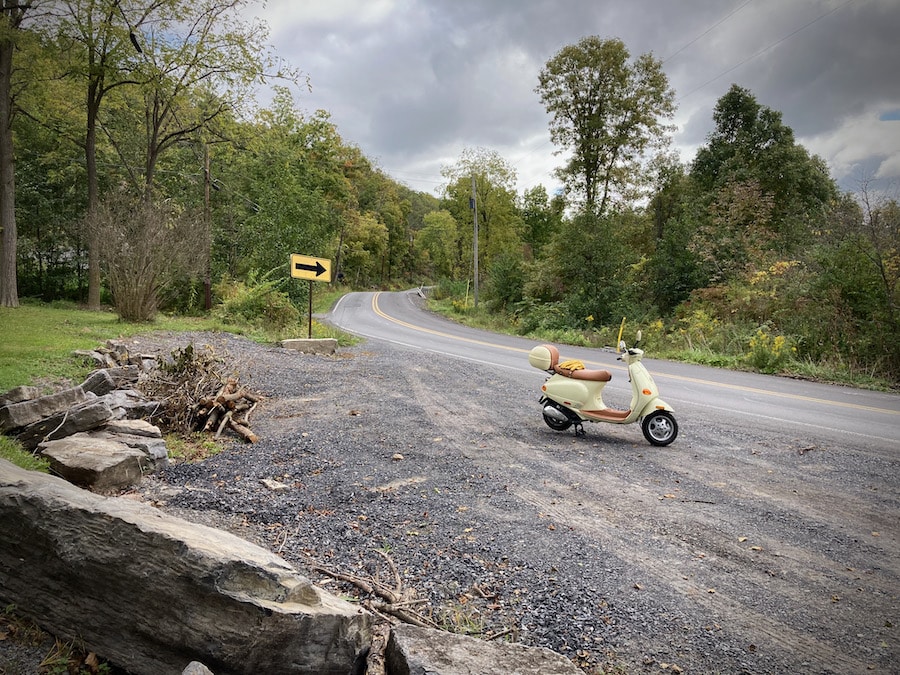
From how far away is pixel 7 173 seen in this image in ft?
55.1

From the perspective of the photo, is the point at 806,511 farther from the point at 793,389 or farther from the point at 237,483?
the point at 793,389

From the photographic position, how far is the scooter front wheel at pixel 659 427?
6359 millimetres

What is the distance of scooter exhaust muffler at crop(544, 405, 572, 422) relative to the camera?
679cm

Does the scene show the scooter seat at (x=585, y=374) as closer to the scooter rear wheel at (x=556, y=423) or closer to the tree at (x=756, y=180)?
the scooter rear wheel at (x=556, y=423)

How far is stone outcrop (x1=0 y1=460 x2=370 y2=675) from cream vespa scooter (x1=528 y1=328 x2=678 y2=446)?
4.34 meters

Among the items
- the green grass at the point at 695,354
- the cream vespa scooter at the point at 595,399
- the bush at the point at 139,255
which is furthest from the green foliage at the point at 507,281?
the cream vespa scooter at the point at 595,399

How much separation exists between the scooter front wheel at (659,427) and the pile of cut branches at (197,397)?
15.5ft

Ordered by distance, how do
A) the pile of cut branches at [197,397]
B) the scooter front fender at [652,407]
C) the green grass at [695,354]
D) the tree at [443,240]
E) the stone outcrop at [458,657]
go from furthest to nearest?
1. the tree at [443,240]
2. the green grass at [695,354]
3. the pile of cut branches at [197,397]
4. the scooter front fender at [652,407]
5. the stone outcrop at [458,657]

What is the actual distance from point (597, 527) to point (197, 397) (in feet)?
17.3

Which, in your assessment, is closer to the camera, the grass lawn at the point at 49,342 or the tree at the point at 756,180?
the grass lawn at the point at 49,342

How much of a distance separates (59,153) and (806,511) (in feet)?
104

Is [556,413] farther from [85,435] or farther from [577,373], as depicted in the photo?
[85,435]

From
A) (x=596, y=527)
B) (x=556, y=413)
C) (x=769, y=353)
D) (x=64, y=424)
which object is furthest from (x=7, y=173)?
(x=769, y=353)

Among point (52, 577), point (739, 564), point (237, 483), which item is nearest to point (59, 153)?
point (237, 483)
